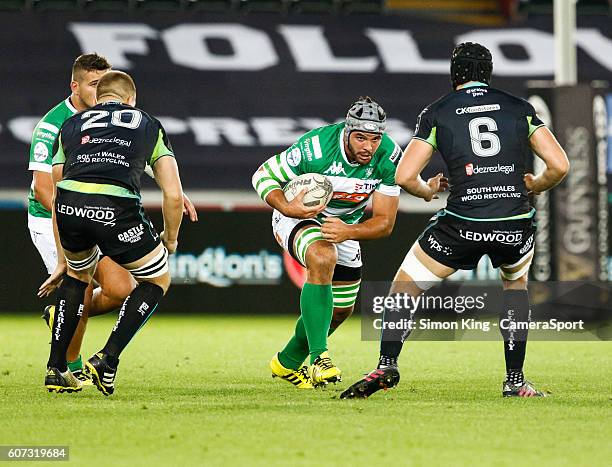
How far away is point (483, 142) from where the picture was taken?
24.4 ft

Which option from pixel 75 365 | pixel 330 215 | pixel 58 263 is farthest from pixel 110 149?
pixel 330 215

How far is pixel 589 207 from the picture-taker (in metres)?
14.0

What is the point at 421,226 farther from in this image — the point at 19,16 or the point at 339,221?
the point at 339,221

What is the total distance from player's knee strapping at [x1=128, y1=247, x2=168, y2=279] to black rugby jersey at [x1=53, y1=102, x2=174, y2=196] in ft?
1.26

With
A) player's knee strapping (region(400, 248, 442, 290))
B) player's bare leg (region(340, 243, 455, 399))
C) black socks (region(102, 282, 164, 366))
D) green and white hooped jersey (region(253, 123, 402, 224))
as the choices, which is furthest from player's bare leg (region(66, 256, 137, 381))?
player's knee strapping (region(400, 248, 442, 290))

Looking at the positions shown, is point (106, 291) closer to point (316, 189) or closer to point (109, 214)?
point (109, 214)

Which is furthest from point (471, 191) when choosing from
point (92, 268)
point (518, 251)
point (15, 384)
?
point (15, 384)

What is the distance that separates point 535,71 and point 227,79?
4473 mm

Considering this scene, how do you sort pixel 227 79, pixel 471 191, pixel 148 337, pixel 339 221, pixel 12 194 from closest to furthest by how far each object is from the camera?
pixel 471 191 < pixel 339 221 < pixel 148 337 < pixel 12 194 < pixel 227 79

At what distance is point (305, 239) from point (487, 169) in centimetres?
135

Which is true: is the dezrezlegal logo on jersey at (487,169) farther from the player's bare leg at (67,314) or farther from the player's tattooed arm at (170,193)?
the player's bare leg at (67,314)

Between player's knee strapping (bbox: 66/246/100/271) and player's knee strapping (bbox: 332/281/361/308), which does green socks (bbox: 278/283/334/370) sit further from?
player's knee strapping (bbox: 66/246/100/271)

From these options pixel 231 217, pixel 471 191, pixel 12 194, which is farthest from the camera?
pixel 12 194

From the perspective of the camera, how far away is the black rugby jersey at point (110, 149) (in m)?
7.54
